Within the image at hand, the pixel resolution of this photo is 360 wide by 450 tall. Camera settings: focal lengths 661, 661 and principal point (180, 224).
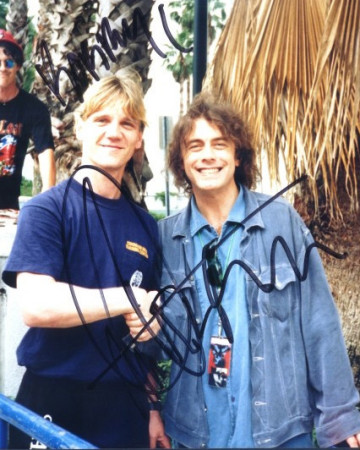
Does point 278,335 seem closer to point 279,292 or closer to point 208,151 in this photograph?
point 279,292

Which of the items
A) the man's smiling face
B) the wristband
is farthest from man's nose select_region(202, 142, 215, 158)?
the wristband

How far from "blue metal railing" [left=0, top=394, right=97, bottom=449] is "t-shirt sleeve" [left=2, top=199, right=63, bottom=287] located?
0.37 meters

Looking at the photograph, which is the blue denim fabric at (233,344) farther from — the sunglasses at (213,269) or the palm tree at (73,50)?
the palm tree at (73,50)

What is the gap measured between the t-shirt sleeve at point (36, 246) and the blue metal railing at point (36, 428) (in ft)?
1.21

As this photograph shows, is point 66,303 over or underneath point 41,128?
underneath

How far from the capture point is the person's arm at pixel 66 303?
74.0 inches

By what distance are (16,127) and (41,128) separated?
3.2 inches

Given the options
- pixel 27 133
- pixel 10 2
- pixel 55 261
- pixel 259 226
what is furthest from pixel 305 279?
pixel 10 2

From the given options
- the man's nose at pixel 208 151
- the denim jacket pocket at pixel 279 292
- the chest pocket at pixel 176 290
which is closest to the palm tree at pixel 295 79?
the man's nose at pixel 208 151

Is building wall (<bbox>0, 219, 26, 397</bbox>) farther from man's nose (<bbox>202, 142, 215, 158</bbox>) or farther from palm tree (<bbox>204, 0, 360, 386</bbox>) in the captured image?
palm tree (<bbox>204, 0, 360, 386</bbox>)

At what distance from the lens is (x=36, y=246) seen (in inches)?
73.9

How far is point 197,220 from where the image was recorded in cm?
208

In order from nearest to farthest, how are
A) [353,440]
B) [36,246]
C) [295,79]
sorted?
1. [36,246]
2. [353,440]
3. [295,79]

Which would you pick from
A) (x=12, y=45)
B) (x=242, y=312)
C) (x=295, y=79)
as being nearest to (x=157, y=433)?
(x=242, y=312)
